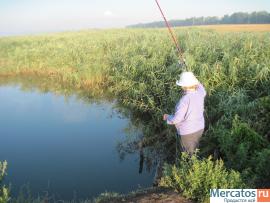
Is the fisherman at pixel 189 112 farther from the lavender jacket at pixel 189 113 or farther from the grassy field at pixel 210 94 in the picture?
the grassy field at pixel 210 94

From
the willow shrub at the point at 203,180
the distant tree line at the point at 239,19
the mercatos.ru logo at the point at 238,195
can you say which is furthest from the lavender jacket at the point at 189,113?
the distant tree line at the point at 239,19

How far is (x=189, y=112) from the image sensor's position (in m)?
5.38

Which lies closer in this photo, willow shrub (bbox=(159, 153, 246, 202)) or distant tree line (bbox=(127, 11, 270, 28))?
willow shrub (bbox=(159, 153, 246, 202))

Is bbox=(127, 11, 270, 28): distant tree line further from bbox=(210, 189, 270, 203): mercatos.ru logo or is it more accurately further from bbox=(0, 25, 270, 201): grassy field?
bbox=(210, 189, 270, 203): mercatos.ru logo

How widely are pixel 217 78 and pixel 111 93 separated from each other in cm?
519

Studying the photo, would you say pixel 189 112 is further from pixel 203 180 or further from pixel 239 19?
pixel 239 19

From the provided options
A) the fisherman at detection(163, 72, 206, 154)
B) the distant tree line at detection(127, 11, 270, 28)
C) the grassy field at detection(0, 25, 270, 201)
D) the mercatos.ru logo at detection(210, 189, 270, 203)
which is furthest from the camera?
the distant tree line at detection(127, 11, 270, 28)

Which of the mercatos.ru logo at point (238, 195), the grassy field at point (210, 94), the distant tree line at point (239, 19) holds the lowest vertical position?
the mercatos.ru logo at point (238, 195)

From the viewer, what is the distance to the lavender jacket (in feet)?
17.4

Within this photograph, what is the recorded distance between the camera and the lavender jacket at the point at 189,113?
5.29 metres

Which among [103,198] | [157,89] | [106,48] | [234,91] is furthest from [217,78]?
[106,48]

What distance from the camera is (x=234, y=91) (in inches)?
341

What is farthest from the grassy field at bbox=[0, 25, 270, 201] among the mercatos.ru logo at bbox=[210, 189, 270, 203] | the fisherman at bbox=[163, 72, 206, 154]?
the fisherman at bbox=[163, 72, 206, 154]

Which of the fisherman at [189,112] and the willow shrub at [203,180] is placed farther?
the fisherman at [189,112]
